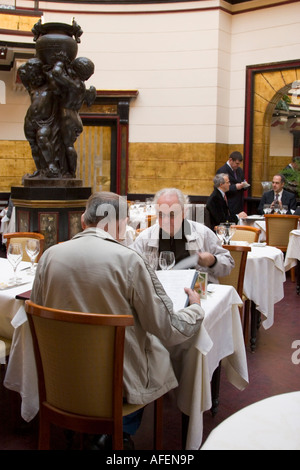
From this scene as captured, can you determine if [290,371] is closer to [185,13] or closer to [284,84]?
[284,84]

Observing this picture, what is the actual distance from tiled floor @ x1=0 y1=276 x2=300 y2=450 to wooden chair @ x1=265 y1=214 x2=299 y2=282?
1.63 m

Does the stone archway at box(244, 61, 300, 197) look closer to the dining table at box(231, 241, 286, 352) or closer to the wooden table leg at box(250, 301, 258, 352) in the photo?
the dining table at box(231, 241, 286, 352)

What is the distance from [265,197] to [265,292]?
3.68 metres

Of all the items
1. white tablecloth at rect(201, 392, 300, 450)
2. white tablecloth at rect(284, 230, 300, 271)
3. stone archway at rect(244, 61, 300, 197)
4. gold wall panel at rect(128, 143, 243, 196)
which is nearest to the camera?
white tablecloth at rect(201, 392, 300, 450)

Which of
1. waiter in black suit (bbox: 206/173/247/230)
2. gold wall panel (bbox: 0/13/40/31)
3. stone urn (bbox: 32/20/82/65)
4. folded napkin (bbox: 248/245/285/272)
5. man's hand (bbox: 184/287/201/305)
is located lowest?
folded napkin (bbox: 248/245/285/272)

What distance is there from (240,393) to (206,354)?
1180mm

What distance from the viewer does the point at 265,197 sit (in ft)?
24.5

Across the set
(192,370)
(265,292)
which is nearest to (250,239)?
(265,292)

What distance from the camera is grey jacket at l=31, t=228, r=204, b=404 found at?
1834 mm

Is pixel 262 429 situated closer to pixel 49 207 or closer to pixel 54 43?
pixel 49 207

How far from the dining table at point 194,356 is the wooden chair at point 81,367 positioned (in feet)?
1.31

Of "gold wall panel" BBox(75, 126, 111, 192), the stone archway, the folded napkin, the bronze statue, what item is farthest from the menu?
"gold wall panel" BBox(75, 126, 111, 192)

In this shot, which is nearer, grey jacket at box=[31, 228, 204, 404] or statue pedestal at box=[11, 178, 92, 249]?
grey jacket at box=[31, 228, 204, 404]

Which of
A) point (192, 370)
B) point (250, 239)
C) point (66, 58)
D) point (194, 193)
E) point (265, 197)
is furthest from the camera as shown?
point (194, 193)
